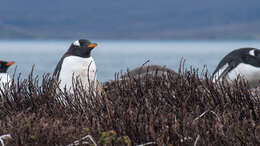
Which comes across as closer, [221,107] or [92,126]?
[92,126]

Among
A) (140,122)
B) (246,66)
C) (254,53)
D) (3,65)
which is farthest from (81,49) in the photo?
(254,53)

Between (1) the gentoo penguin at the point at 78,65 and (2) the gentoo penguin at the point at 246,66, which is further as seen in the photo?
(2) the gentoo penguin at the point at 246,66

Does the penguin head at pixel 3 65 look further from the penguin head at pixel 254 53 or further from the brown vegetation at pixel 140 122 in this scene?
the penguin head at pixel 254 53

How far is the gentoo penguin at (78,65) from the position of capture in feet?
23.5

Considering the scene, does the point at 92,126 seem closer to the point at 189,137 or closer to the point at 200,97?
the point at 189,137

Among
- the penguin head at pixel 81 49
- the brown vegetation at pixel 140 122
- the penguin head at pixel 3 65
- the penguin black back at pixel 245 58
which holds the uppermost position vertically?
the penguin head at pixel 81 49

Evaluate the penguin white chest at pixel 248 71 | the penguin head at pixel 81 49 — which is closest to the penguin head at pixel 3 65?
the penguin head at pixel 81 49

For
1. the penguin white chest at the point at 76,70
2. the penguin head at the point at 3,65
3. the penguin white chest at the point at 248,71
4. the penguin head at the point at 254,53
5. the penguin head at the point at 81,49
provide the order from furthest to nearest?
the penguin head at the point at 254,53 → the penguin white chest at the point at 248,71 → the penguin head at the point at 3,65 → the penguin head at the point at 81,49 → the penguin white chest at the point at 76,70

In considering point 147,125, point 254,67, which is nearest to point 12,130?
point 147,125

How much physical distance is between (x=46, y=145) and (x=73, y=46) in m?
3.76

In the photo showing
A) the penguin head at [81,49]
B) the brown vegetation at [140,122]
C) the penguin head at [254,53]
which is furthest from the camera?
the penguin head at [254,53]

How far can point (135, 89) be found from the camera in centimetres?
611

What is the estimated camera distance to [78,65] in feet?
23.6

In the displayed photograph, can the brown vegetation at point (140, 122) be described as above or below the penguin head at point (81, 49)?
below
